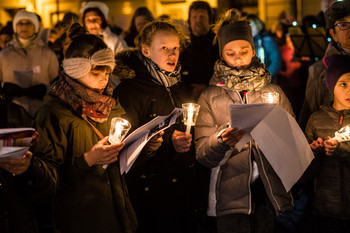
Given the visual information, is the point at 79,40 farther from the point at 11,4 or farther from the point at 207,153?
the point at 11,4

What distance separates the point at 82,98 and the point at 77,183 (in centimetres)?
64

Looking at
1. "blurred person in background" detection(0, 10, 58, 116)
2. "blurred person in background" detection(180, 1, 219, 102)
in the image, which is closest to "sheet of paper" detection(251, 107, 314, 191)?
"blurred person in background" detection(180, 1, 219, 102)

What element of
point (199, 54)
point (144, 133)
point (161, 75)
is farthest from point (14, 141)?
point (199, 54)

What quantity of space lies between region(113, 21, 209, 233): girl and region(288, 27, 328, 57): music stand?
11.1ft

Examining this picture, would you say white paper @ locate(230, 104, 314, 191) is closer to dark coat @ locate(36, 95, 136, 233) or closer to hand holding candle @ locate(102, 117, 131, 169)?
hand holding candle @ locate(102, 117, 131, 169)

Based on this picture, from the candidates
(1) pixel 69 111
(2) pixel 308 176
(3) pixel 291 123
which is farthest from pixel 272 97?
(1) pixel 69 111

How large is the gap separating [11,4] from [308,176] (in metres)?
17.0

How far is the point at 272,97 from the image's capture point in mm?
3502

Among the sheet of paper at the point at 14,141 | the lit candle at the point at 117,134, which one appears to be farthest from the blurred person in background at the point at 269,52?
the sheet of paper at the point at 14,141

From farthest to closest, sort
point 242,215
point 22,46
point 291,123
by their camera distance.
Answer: point 22,46 → point 242,215 → point 291,123

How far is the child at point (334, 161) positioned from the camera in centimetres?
411

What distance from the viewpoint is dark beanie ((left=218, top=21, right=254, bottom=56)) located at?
4.18 metres

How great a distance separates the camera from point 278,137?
132 inches

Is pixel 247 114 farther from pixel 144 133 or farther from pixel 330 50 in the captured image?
pixel 330 50
